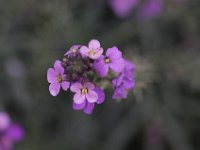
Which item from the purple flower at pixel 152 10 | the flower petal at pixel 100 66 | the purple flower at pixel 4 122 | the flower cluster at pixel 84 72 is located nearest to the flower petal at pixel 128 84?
the flower cluster at pixel 84 72

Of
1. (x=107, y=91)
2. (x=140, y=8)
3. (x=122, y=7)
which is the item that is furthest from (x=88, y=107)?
(x=140, y=8)

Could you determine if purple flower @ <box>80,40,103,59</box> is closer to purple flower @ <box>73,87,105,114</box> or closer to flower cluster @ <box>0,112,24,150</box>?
purple flower @ <box>73,87,105,114</box>

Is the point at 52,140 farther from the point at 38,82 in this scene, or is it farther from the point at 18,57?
the point at 18,57

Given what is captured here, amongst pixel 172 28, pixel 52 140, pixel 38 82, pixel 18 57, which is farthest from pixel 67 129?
pixel 172 28

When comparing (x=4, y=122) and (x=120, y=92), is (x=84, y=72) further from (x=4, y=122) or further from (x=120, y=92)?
(x=4, y=122)

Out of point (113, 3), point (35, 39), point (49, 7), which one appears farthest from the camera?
point (113, 3)

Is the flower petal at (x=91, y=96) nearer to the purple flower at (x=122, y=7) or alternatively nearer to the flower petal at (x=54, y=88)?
the flower petal at (x=54, y=88)

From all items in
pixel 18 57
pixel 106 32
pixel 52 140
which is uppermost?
pixel 106 32
